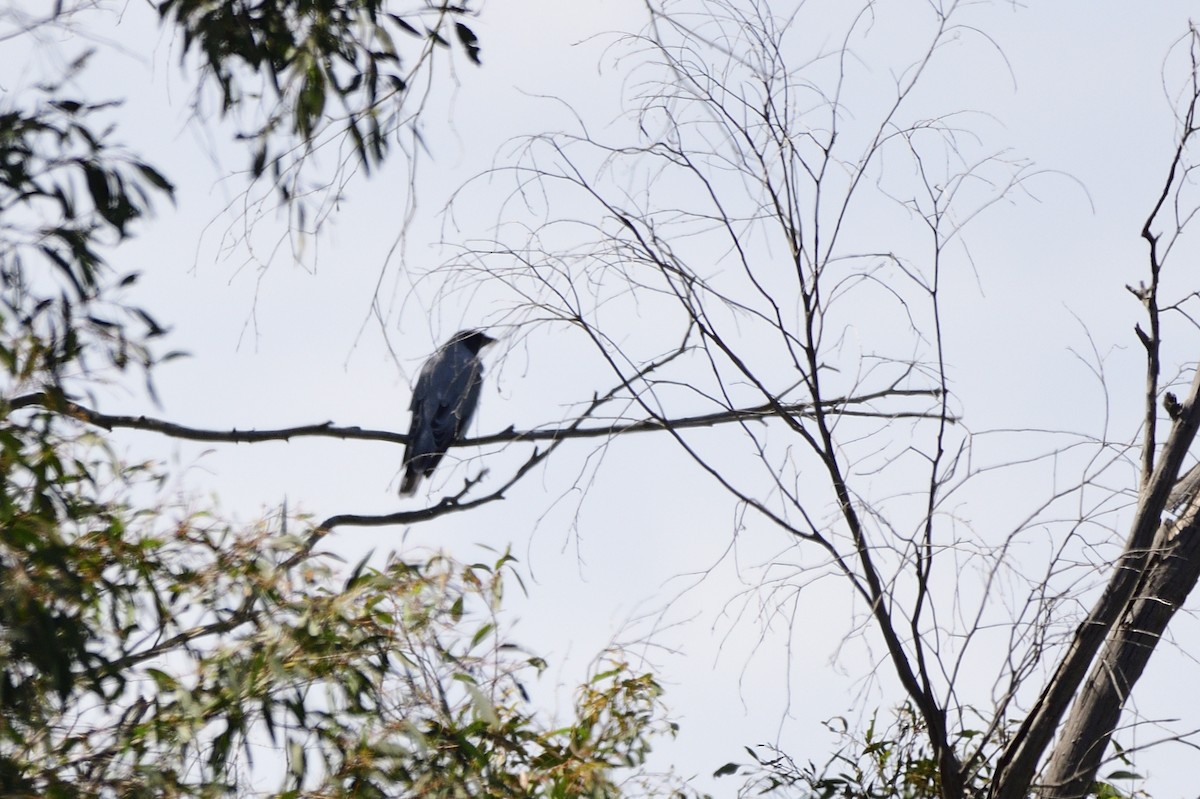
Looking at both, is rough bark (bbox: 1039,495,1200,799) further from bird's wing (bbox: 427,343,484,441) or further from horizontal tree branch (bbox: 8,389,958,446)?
bird's wing (bbox: 427,343,484,441)

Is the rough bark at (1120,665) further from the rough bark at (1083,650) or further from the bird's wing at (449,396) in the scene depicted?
the bird's wing at (449,396)

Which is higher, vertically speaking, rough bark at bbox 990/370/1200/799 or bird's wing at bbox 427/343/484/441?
bird's wing at bbox 427/343/484/441

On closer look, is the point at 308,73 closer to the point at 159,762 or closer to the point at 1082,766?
the point at 159,762

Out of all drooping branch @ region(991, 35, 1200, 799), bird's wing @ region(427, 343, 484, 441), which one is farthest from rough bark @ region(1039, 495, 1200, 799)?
bird's wing @ region(427, 343, 484, 441)

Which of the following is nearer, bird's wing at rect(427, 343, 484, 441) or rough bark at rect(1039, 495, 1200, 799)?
rough bark at rect(1039, 495, 1200, 799)

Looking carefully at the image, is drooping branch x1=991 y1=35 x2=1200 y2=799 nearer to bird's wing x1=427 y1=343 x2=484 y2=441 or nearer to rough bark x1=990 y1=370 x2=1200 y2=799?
rough bark x1=990 y1=370 x2=1200 y2=799

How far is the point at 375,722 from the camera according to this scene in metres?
3.22

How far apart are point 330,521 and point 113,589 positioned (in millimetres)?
1402

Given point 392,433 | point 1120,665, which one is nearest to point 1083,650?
point 1120,665

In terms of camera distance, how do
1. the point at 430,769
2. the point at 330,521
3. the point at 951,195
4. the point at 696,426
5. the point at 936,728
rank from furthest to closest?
the point at 330,521 → the point at 696,426 → the point at 430,769 → the point at 951,195 → the point at 936,728

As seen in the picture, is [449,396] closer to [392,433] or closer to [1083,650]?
[392,433]

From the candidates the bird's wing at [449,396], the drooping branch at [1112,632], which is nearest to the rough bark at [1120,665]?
the drooping branch at [1112,632]

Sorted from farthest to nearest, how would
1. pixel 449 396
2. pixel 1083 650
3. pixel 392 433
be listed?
1. pixel 449 396
2. pixel 392 433
3. pixel 1083 650

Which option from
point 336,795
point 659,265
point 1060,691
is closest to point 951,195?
point 659,265
